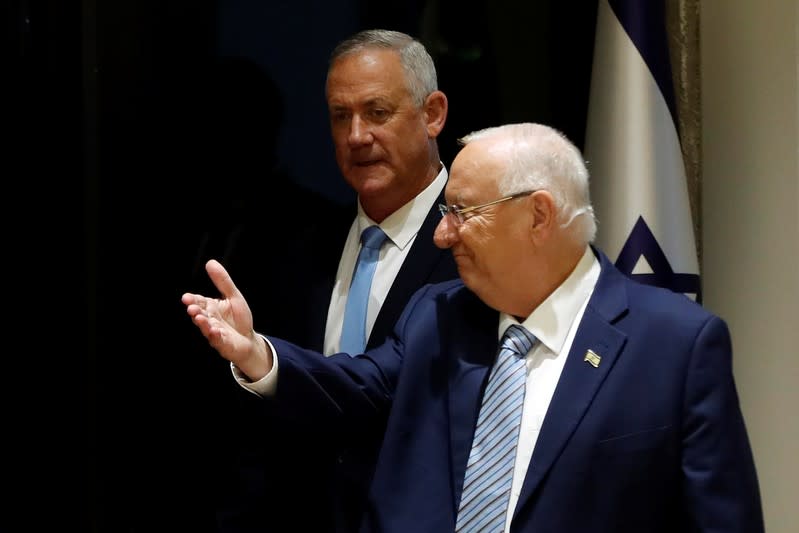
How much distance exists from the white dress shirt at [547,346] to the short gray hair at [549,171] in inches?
3.7

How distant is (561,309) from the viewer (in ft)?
6.50

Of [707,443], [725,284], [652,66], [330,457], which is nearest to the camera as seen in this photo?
[707,443]

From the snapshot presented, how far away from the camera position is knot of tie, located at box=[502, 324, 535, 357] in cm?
198

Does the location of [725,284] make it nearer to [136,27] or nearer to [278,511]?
[278,511]

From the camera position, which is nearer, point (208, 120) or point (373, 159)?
point (373, 159)

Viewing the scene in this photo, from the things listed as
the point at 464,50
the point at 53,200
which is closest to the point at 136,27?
the point at 53,200

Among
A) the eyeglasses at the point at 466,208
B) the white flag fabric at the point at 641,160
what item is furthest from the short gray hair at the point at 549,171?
the white flag fabric at the point at 641,160

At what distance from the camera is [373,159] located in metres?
2.50

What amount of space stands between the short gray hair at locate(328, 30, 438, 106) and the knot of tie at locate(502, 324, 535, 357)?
763 mm

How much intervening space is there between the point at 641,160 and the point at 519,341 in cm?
106

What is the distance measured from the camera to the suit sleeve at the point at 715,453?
1.81m

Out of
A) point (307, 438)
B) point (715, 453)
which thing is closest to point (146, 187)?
point (307, 438)

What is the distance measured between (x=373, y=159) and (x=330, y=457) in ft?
2.22

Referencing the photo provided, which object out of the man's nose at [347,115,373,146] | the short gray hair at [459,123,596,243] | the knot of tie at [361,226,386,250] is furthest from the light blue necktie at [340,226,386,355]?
the short gray hair at [459,123,596,243]
